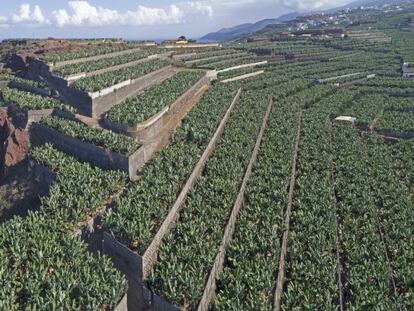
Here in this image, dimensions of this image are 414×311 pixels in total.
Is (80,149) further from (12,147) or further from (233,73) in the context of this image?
(233,73)

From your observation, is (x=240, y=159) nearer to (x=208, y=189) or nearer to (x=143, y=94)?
(x=208, y=189)

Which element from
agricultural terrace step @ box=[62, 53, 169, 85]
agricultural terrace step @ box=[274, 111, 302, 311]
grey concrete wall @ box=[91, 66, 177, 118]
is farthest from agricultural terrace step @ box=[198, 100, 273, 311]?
agricultural terrace step @ box=[62, 53, 169, 85]

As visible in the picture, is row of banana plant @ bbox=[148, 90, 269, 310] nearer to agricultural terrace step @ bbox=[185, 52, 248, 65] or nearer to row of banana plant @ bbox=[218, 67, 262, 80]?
row of banana plant @ bbox=[218, 67, 262, 80]

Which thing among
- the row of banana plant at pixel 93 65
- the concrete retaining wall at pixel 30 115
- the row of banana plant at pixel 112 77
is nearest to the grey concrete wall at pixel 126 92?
the row of banana plant at pixel 112 77

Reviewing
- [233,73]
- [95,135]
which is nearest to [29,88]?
[95,135]

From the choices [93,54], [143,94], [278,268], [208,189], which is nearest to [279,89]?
[143,94]

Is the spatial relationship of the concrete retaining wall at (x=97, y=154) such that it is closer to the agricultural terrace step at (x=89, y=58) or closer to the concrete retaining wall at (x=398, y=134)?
the agricultural terrace step at (x=89, y=58)
